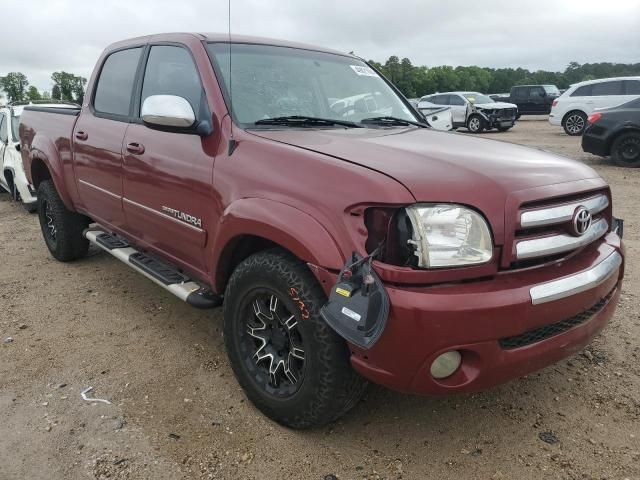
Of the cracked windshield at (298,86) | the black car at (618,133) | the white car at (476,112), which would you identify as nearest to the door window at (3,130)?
the cracked windshield at (298,86)

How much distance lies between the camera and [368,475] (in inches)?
90.4

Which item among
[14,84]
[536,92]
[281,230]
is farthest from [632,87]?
[14,84]

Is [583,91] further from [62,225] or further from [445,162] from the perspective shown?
[445,162]

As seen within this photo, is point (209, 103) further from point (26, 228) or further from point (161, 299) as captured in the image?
point (26, 228)

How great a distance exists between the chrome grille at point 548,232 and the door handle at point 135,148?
2.31m

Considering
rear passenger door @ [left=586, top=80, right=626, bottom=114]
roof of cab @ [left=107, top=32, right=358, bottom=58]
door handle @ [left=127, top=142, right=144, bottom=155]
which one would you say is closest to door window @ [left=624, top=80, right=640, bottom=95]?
rear passenger door @ [left=586, top=80, right=626, bottom=114]

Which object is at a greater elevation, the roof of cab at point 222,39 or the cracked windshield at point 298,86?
the roof of cab at point 222,39

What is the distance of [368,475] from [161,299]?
2527mm

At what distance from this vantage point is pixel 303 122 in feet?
9.71

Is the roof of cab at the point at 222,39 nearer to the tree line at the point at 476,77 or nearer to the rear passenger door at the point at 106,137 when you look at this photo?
the rear passenger door at the point at 106,137

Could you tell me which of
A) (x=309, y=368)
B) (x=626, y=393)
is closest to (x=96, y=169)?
(x=309, y=368)

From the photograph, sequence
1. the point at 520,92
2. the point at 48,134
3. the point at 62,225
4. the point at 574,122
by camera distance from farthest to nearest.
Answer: the point at 520,92 → the point at 574,122 → the point at 62,225 → the point at 48,134

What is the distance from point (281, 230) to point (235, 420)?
106cm

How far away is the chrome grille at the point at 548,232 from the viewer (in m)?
2.10
